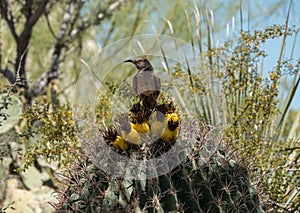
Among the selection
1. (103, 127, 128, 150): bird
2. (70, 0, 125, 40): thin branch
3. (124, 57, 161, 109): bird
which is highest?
(70, 0, 125, 40): thin branch

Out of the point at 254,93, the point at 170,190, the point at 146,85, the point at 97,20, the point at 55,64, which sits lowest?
the point at 170,190

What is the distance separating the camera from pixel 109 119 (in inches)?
121

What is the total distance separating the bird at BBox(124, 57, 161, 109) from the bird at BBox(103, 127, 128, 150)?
0.60ft

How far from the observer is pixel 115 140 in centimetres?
192

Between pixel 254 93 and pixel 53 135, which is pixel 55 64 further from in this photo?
pixel 254 93

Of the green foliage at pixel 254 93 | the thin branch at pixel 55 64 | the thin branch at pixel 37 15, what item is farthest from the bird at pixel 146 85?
the thin branch at pixel 55 64

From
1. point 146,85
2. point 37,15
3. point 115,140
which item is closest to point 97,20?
point 37,15

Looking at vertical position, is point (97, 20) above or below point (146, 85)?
above

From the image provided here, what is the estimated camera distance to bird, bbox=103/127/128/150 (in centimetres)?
190

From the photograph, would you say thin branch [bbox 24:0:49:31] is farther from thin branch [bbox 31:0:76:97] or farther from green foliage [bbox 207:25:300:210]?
green foliage [bbox 207:25:300:210]

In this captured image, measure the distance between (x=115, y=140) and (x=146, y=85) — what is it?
304 millimetres

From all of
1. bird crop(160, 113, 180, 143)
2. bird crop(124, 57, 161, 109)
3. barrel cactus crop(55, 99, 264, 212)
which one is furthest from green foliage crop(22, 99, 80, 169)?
bird crop(160, 113, 180, 143)

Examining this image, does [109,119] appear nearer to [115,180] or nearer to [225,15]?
[115,180]

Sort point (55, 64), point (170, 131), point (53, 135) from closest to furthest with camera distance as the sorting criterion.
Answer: point (170, 131)
point (53, 135)
point (55, 64)
